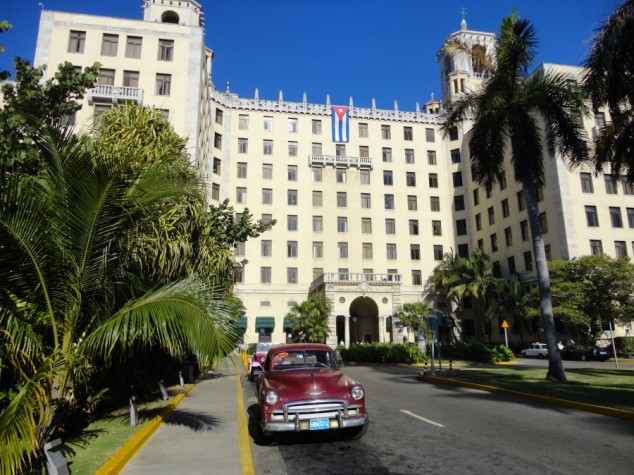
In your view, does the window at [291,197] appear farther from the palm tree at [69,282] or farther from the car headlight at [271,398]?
the car headlight at [271,398]

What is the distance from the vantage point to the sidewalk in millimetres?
5977

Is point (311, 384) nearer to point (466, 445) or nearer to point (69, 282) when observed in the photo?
point (466, 445)

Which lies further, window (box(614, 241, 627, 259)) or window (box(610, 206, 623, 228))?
window (box(610, 206, 623, 228))

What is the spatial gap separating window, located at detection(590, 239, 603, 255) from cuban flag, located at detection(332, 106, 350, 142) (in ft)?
91.2

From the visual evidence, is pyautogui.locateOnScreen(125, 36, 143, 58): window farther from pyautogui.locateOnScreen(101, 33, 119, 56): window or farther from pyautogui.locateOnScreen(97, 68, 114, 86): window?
pyautogui.locateOnScreen(97, 68, 114, 86): window

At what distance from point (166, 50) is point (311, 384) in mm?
35034

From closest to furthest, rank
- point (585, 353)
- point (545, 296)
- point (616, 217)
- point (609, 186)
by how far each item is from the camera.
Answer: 1. point (545, 296)
2. point (585, 353)
3. point (616, 217)
4. point (609, 186)

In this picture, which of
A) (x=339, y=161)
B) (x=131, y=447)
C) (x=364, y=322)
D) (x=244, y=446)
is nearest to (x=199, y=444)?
(x=244, y=446)

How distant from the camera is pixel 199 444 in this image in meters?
7.31

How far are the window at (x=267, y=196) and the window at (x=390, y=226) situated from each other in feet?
44.5

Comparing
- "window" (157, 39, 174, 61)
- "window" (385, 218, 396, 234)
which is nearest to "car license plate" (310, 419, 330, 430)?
"window" (157, 39, 174, 61)

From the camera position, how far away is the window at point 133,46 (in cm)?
3459

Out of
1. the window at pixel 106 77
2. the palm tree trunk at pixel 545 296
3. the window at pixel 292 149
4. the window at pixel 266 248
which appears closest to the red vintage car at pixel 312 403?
the palm tree trunk at pixel 545 296

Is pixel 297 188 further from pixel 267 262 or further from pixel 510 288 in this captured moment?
pixel 510 288
